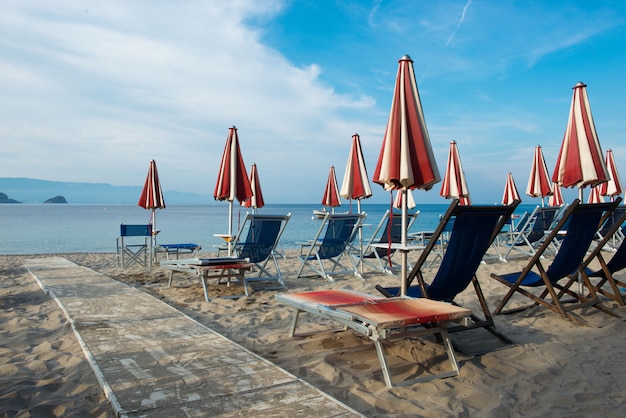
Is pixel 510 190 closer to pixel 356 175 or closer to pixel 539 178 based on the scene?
pixel 539 178

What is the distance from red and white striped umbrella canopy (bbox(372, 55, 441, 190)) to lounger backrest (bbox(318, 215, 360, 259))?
310 centimetres

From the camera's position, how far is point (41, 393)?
2.39m

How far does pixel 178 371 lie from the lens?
2617mm

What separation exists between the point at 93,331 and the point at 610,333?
3.99 m

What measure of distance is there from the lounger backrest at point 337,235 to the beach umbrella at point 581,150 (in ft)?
9.24

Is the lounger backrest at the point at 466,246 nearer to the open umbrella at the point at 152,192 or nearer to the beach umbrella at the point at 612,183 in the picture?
the open umbrella at the point at 152,192

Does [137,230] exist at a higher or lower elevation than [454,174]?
lower

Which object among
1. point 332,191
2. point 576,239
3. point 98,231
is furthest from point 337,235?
point 98,231

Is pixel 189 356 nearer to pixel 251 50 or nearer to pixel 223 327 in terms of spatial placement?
pixel 223 327

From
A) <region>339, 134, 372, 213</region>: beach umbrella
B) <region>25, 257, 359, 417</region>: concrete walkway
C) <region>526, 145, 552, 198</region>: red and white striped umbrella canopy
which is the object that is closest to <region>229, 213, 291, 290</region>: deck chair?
<region>25, 257, 359, 417</region>: concrete walkway

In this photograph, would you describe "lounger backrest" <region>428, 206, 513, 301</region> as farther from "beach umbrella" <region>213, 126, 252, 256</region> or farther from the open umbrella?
the open umbrella

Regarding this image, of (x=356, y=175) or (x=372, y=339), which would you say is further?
(x=356, y=175)

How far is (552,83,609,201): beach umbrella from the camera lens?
5543 mm

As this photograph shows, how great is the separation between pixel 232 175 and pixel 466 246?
4.21 metres
